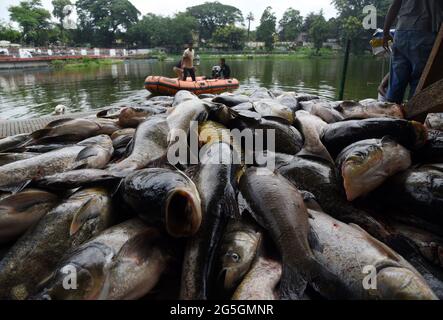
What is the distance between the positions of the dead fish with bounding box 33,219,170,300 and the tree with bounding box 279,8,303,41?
9799 centimetres

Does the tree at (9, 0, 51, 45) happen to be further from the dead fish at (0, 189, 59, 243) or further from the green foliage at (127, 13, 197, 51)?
the dead fish at (0, 189, 59, 243)

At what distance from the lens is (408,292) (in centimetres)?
131

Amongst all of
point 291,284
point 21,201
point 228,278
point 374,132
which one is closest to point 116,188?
point 21,201

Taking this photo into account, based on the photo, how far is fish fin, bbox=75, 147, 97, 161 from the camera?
8.45 feet

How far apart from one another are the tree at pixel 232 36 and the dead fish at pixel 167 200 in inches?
3351

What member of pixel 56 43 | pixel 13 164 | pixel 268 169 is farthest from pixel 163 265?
pixel 56 43

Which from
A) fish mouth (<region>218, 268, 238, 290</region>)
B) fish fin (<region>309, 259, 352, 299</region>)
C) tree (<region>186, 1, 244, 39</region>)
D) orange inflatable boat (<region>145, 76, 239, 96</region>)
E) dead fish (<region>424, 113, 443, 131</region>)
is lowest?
orange inflatable boat (<region>145, 76, 239, 96</region>)

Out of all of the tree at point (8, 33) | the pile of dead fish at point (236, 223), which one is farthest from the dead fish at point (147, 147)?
the tree at point (8, 33)

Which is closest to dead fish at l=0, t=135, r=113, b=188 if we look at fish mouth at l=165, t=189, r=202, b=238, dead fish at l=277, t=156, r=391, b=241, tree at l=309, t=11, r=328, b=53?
fish mouth at l=165, t=189, r=202, b=238

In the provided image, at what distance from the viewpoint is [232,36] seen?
266 ft

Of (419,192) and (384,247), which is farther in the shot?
(419,192)

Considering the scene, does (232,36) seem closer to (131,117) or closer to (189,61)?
(189,61)

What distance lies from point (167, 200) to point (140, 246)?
0.32 meters

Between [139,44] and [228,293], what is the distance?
90.5 metres
